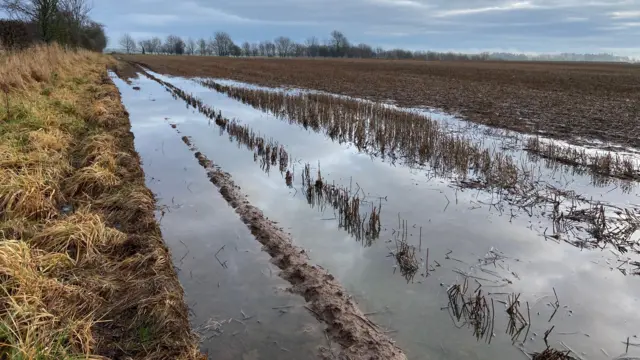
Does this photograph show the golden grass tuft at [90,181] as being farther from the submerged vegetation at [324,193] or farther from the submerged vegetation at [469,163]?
the submerged vegetation at [469,163]

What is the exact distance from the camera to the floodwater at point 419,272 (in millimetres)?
4074

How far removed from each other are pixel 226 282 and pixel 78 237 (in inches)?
73.2

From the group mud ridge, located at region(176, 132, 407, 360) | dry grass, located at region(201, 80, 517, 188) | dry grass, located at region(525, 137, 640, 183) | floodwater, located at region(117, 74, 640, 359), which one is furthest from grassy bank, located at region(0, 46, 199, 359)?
dry grass, located at region(525, 137, 640, 183)

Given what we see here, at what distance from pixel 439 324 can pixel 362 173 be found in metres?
5.49

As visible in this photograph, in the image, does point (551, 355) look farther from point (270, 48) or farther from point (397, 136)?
point (270, 48)

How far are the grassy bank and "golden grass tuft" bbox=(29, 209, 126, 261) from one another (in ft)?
0.04

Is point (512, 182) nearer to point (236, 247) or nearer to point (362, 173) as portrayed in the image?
point (362, 173)

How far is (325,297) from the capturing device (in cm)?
462

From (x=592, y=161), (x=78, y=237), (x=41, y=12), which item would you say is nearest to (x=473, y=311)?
(x=78, y=237)

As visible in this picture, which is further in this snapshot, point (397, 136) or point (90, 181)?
point (397, 136)

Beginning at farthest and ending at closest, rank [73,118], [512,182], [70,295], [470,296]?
[73,118], [512,182], [470,296], [70,295]

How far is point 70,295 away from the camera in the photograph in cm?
392

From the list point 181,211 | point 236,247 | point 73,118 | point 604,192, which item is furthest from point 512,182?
point 73,118

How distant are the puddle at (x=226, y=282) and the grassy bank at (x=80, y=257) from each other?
0.82 feet
